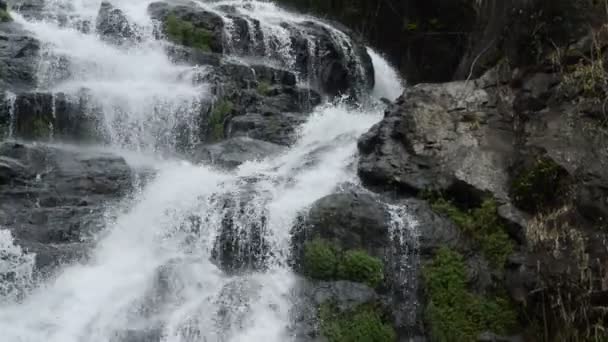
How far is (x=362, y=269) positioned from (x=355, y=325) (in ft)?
2.95

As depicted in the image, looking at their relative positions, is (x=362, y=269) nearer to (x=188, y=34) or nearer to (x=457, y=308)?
(x=457, y=308)

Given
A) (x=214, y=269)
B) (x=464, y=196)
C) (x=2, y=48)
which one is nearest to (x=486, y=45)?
(x=464, y=196)

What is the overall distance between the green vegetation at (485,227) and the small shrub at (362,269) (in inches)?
58.1

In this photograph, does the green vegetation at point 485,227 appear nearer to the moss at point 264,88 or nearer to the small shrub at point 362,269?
the small shrub at point 362,269

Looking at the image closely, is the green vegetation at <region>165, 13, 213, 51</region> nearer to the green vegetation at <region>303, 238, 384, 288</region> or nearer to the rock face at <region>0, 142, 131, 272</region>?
the rock face at <region>0, 142, 131, 272</region>

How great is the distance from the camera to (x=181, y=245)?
962cm

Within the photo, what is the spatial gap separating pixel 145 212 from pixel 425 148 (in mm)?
4568

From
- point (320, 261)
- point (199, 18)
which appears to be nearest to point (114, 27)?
point (199, 18)

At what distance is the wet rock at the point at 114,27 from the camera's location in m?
16.4

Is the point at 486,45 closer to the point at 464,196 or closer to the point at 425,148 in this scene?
the point at 425,148

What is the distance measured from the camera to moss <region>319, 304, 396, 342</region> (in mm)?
8086

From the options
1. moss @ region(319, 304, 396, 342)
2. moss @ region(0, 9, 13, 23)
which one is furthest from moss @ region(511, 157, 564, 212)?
moss @ region(0, 9, 13, 23)

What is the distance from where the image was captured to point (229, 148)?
12.5 metres

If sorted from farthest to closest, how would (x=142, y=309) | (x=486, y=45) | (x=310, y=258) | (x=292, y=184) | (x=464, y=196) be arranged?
(x=486, y=45)
(x=292, y=184)
(x=464, y=196)
(x=310, y=258)
(x=142, y=309)
